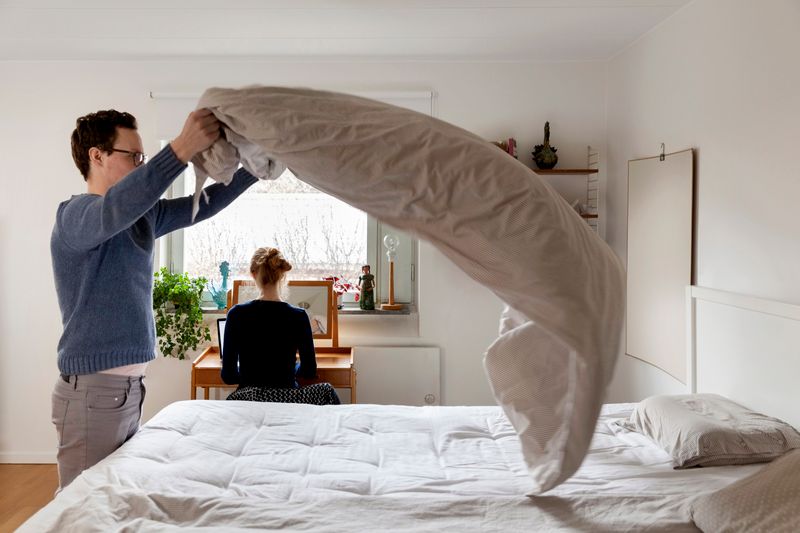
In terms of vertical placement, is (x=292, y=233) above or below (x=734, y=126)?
below

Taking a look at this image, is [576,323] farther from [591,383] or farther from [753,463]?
[753,463]

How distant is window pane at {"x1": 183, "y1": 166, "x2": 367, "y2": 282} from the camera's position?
4.58m

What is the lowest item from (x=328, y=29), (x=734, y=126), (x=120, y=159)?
(x=120, y=159)

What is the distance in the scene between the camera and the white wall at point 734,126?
8.04 feet

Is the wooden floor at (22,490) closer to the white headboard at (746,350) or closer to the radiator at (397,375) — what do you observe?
the radiator at (397,375)

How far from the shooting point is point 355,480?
2064 millimetres

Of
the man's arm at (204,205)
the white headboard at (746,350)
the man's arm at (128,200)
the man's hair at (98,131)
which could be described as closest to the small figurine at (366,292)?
the white headboard at (746,350)

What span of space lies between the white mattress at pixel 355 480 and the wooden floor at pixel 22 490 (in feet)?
4.33

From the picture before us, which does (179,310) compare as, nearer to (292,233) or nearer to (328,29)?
(292,233)

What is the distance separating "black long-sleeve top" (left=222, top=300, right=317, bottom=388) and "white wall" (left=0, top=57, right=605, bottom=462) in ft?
3.93

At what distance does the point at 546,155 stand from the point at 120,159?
9.10ft

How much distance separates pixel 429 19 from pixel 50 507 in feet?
8.63

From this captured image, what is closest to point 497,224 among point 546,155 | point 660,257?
point 660,257

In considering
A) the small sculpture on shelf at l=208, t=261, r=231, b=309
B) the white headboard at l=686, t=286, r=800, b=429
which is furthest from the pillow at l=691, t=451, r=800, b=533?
the small sculpture on shelf at l=208, t=261, r=231, b=309
